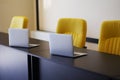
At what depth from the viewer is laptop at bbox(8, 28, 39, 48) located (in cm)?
209

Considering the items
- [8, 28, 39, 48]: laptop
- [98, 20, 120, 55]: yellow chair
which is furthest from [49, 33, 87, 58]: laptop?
[98, 20, 120, 55]: yellow chair

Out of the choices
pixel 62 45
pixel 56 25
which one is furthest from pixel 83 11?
pixel 62 45

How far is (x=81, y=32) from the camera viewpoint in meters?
2.64

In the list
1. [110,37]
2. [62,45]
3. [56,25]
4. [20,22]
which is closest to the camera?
[62,45]

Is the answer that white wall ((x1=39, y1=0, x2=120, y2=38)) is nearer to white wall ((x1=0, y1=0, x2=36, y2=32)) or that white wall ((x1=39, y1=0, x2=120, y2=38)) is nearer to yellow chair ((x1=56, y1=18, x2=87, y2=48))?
white wall ((x1=0, y1=0, x2=36, y2=32))

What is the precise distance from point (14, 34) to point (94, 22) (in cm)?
159

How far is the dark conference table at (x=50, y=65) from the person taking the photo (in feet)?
4.87

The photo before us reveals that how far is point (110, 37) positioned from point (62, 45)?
79cm

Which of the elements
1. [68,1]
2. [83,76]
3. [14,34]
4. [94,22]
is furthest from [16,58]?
[68,1]

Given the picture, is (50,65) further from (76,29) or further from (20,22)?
(20,22)

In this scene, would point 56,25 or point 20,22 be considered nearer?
point 20,22

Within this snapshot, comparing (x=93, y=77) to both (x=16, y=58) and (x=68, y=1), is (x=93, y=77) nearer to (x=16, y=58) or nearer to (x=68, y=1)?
(x=16, y=58)

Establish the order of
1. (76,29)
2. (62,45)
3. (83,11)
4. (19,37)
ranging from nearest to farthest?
(62,45), (19,37), (76,29), (83,11)

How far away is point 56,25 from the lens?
4043 mm
